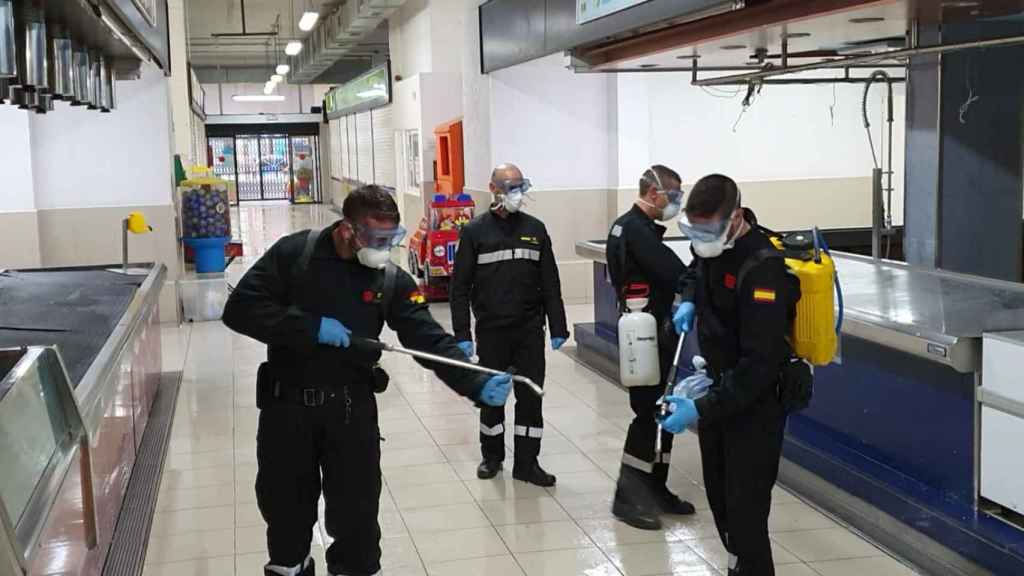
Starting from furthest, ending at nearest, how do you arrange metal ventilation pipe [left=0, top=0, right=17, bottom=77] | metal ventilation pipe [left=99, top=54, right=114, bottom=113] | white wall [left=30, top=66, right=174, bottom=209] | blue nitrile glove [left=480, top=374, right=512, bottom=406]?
white wall [left=30, top=66, right=174, bottom=209], metal ventilation pipe [left=99, top=54, right=114, bottom=113], metal ventilation pipe [left=0, top=0, right=17, bottom=77], blue nitrile glove [left=480, top=374, right=512, bottom=406]

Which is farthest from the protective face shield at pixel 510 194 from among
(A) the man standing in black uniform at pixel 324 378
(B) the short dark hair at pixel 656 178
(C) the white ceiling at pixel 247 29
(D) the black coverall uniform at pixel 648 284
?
(C) the white ceiling at pixel 247 29

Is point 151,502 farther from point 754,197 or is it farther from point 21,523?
point 754,197

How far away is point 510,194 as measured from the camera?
545 cm

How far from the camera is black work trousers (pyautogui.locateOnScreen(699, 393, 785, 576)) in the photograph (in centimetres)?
348

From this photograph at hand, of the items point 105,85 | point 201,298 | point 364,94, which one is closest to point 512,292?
point 105,85

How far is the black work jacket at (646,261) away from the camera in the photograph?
4.90 metres

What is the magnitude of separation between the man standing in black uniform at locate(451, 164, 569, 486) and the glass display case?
2.40 meters

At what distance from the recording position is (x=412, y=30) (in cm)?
1508

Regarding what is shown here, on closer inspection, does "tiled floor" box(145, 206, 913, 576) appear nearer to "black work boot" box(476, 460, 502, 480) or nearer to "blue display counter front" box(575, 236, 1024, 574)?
"black work boot" box(476, 460, 502, 480)

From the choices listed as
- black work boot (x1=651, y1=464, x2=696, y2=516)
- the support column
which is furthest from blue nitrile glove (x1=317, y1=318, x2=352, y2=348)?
the support column

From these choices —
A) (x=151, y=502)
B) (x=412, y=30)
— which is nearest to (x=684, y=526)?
(x=151, y=502)

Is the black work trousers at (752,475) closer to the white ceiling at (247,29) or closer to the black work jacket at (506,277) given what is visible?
the black work jacket at (506,277)

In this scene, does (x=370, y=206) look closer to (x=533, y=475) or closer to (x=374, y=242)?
(x=374, y=242)

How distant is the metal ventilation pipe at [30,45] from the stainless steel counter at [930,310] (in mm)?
3490
